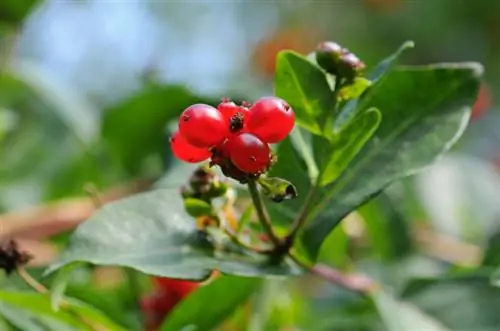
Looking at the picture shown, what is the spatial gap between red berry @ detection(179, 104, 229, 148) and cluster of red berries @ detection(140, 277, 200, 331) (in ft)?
0.68

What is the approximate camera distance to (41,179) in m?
1.15

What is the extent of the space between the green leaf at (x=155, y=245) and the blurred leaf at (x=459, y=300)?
15 cm

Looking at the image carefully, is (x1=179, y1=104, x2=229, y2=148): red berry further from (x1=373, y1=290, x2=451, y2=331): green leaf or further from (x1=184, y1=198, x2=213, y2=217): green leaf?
(x1=373, y1=290, x2=451, y2=331): green leaf

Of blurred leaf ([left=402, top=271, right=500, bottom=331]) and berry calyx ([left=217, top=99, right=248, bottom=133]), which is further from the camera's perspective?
blurred leaf ([left=402, top=271, right=500, bottom=331])

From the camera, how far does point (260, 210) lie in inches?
20.3

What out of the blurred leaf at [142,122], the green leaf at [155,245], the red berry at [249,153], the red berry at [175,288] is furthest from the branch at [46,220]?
the red berry at [249,153]

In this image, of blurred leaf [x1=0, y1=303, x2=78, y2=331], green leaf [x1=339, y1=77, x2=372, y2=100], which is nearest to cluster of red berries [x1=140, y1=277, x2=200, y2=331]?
blurred leaf [x1=0, y1=303, x2=78, y2=331]

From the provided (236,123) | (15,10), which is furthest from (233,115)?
(15,10)

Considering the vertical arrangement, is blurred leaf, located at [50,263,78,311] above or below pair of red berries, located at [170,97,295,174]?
below

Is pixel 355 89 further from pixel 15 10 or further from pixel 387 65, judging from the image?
pixel 15 10

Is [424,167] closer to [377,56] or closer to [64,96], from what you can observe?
[64,96]

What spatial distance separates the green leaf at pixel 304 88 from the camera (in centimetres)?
55

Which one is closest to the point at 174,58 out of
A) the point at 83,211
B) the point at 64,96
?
the point at 64,96

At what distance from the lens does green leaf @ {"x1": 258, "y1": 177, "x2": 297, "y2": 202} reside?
0.49m
